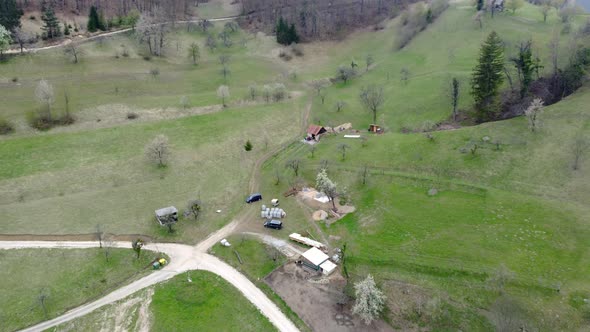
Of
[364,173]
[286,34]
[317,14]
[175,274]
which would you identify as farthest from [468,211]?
[317,14]

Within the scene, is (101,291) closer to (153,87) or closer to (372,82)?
(153,87)

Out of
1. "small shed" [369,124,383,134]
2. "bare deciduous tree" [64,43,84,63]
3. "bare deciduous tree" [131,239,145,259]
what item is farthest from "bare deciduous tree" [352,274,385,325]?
"bare deciduous tree" [64,43,84,63]

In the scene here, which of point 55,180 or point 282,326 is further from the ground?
point 55,180

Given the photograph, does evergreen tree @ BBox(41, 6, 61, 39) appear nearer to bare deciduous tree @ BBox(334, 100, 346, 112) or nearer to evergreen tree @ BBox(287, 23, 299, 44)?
evergreen tree @ BBox(287, 23, 299, 44)

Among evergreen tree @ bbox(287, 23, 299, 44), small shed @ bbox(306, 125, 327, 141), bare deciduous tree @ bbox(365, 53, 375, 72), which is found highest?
evergreen tree @ bbox(287, 23, 299, 44)

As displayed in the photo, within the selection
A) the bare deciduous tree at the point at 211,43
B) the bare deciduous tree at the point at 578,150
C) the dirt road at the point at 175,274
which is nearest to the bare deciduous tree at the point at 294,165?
the dirt road at the point at 175,274

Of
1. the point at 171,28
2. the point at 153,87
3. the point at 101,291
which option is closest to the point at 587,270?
the point at 101,291
